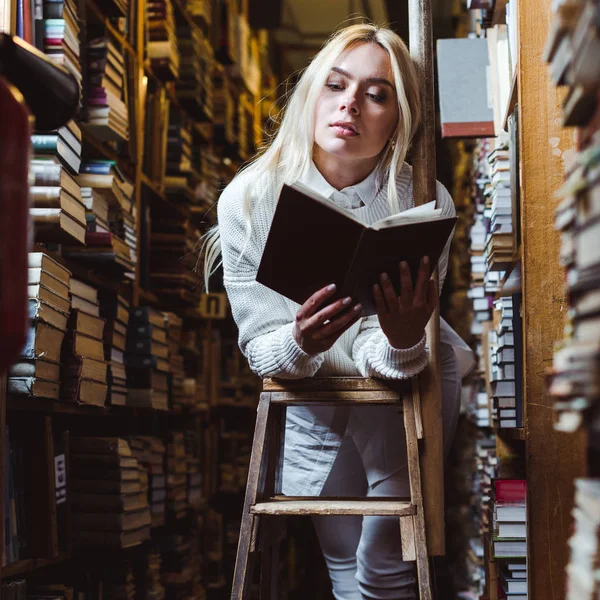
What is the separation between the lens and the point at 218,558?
4.19 m

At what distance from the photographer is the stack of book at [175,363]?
3545mm

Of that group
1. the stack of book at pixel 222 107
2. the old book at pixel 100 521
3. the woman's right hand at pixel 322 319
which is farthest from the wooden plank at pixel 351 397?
the stack of book at pixel 222 107

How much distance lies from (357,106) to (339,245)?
1.77 feet

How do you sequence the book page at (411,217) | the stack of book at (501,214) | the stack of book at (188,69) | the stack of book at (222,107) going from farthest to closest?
the stack of book at (222,107) < the stack of book at (188,69) < the stack of book at (501,214) < the book page at (411,217)

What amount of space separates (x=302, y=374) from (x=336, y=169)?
497 millimetres

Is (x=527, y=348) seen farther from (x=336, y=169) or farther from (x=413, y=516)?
(x=336, y=169)

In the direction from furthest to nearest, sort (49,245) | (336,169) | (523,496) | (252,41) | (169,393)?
(252,41) → (169,393) → (49,245) → (523,496) → (336,169)

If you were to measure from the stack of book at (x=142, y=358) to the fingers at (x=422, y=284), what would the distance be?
1.71 m

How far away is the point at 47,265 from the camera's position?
7.07 ft

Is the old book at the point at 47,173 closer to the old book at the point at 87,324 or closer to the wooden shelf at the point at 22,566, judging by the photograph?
the old book at the point at 87,324

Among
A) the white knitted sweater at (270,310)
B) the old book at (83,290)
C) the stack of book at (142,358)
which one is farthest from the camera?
the stack of book at (142,358)

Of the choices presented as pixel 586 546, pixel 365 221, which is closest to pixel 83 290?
pixel 365 221

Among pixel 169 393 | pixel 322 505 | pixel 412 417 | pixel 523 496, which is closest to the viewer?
pixel 322 505

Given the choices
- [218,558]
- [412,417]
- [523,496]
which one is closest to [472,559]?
[218,558]
